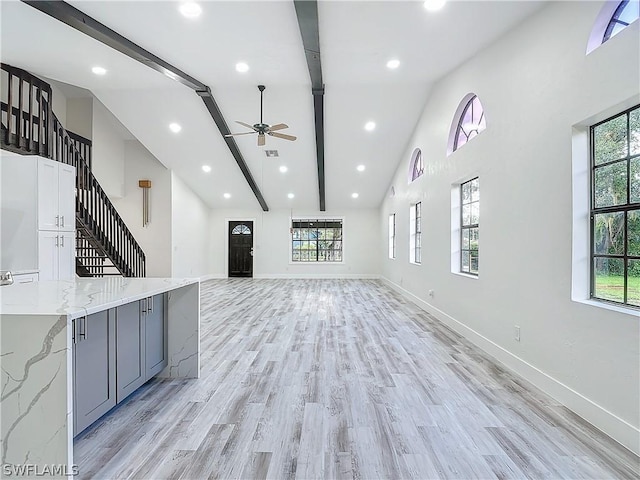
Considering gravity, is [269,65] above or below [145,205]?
above

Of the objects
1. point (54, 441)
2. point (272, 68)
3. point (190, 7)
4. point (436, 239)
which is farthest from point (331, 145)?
point (54, 441)

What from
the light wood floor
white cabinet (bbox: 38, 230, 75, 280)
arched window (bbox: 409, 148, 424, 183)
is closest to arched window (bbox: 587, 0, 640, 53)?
the light wood floor

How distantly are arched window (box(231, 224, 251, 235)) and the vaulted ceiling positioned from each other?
3311mm

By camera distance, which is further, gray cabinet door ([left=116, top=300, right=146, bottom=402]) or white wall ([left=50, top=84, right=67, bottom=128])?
white wall ([left=50, top=84, right=67, bottom=128])

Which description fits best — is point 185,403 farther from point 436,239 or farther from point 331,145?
point 331,145

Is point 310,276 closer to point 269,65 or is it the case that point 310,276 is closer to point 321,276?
point 321,276

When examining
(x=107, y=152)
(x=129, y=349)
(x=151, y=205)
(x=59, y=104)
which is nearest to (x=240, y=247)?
(x=151, y=205)

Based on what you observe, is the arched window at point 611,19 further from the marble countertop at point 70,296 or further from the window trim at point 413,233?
the window trim at point 413,233

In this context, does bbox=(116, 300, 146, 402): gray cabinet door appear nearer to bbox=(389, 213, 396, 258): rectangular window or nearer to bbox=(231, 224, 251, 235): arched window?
bbox=(389, 213, 396, 258): rectangular window

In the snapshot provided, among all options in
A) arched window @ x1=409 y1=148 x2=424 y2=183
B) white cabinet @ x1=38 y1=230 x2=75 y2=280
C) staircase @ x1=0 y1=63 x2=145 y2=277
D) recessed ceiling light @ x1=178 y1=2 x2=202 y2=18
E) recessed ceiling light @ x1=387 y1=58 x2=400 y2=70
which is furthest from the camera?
arched window @ x1=409 y1=148 x2=424 y2=183

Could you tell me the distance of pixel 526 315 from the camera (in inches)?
125

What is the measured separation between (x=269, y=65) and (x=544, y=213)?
13.7 feet

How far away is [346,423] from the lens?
2.34m

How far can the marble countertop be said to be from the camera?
5.42 feet
